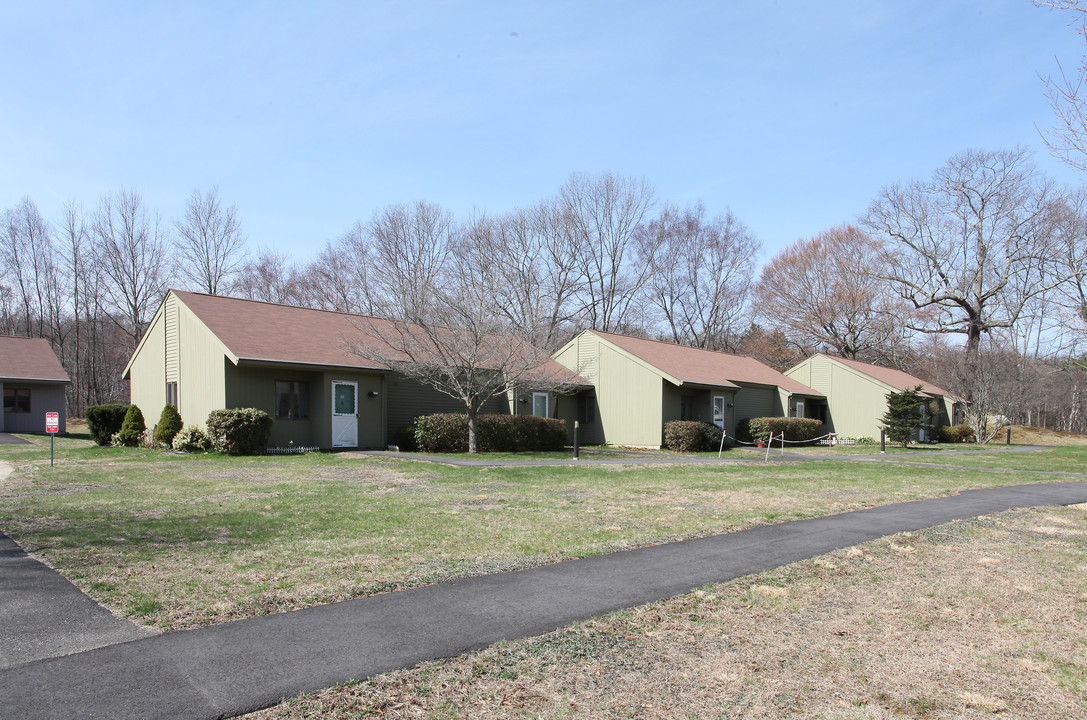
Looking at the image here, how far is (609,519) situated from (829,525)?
9.11 ft

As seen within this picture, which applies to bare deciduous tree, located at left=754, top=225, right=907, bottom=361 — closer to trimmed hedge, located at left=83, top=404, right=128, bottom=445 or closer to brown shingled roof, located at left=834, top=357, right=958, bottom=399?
brown shingled roof, located at left=834, top=357, right=958, bottom=399

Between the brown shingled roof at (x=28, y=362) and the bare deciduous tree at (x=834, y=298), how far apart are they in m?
41.1

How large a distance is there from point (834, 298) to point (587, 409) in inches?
1009

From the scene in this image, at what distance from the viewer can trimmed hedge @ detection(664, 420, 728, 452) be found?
83.9ft

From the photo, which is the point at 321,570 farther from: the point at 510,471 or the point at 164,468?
the point at 164,468

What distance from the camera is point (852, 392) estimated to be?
117 feet

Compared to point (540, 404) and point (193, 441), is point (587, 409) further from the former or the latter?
point (193, 441)

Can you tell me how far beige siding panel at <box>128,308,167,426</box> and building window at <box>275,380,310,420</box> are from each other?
15.5 feet

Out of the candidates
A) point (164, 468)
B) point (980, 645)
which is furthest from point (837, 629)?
point (164, 468)

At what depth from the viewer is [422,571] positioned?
20.9ft

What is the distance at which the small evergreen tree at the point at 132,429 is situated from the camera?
22.7m

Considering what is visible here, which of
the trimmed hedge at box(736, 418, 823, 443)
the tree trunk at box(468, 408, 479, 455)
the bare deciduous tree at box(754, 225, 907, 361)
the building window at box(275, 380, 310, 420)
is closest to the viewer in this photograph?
the building window at box(275, 380, 310, 420)

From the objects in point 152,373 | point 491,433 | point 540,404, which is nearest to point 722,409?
point 540,404

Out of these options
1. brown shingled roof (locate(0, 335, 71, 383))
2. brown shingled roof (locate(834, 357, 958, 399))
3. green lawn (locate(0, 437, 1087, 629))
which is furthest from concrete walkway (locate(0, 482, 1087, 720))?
brown shingled roof (locate(834, 357, 958, 399))
